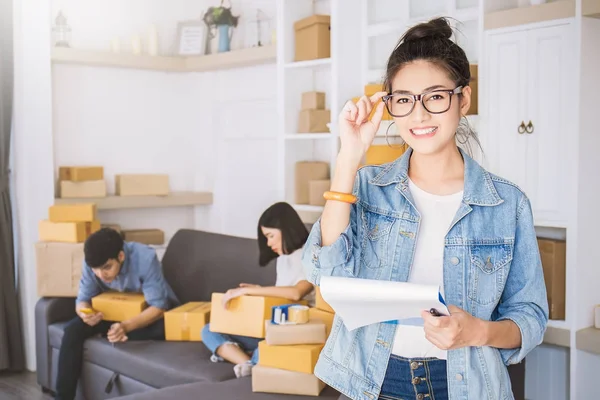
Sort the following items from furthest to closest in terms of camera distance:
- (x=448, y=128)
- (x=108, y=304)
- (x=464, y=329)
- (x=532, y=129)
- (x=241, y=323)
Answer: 1. (x=108, y=304)
2. (x=241, y=323)
3. (x=532, y=129)
4. (x=448, y=128)
5. (x=464, y=329)

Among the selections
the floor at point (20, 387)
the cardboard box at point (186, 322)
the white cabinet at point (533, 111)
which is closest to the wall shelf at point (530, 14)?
the white cabinet at point (533, 111)

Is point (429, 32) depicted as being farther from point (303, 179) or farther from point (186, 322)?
point (303, 179)

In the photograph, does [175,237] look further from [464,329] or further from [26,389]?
[464,329]

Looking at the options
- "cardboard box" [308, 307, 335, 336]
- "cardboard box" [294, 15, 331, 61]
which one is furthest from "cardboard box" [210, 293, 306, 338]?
"cardboard box" [294, 15, 331, 61]

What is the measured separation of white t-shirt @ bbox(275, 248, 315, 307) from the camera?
11.4 feet

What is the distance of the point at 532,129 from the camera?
3014 millimetres

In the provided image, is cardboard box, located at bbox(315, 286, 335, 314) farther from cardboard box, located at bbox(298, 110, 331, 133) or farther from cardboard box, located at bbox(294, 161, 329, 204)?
cardboard box, located at bbox(298, 110, 331, 133)

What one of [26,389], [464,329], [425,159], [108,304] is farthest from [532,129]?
[26,389]

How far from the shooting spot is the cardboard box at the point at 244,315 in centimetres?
332

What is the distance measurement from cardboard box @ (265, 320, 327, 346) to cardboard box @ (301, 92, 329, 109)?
1634 mm

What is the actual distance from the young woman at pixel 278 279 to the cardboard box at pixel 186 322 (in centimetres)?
18

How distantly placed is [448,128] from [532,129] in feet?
6.05

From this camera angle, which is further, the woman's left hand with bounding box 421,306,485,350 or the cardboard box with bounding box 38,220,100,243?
the cardboard box with bounding box 38,220,100,243

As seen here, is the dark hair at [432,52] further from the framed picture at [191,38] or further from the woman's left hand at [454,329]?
the framed picture at [191,38]
